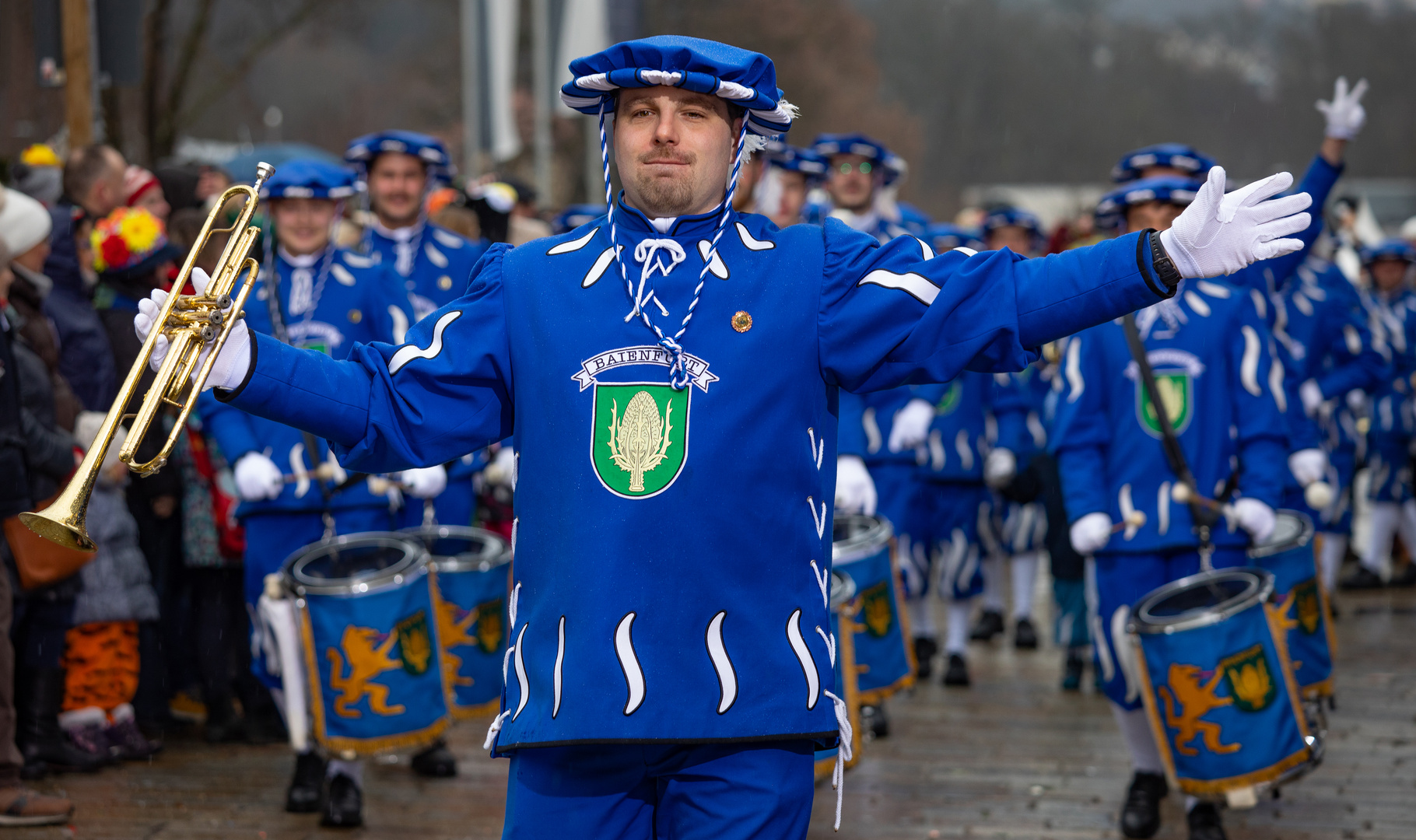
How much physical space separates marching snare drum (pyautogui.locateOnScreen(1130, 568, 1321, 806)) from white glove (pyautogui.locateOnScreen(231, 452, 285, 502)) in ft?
9.73

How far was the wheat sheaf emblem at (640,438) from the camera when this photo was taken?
3186 mm

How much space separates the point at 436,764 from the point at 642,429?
395cm

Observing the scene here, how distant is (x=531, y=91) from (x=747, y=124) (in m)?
29.6

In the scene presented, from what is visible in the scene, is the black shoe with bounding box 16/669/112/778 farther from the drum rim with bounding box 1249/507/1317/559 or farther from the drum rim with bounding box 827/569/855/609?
the drum rim with bounding box 1249/507/1317/559

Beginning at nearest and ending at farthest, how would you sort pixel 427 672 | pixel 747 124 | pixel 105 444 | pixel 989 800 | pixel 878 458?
pixel 105 444 → pixel 747 124 → pixel 427 672 → pixel 989 800 → pixel 878 458

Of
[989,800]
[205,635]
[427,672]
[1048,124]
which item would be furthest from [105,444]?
[1048,124]

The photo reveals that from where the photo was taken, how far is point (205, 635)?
7555 millimetres

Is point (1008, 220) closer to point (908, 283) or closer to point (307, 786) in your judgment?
point (307, 786)

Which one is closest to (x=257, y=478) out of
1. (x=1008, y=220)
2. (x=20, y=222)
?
(x=20, y=222)

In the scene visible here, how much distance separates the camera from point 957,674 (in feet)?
28.6

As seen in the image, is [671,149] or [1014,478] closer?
[671,149]

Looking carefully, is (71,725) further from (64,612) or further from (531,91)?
(531,91)

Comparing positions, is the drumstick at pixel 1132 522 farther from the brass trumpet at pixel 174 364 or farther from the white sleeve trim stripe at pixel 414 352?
the brass trumpet at pixel 174 364

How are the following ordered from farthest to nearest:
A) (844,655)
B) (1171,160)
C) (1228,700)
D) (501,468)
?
(501,468)
(1171,160)
(844,655)
(1228,700)
